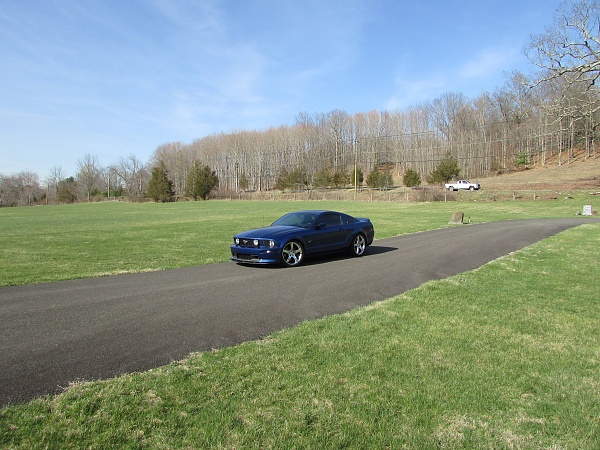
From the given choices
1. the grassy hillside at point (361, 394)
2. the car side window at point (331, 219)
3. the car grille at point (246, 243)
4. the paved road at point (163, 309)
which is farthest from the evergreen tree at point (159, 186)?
the grassy hillside at point (361, 394)

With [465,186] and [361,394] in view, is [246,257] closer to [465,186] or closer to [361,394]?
[361,394]

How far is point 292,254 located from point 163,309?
4.60 metres

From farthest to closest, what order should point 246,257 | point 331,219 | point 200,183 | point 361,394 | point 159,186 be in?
point 159,186 → point 200,183 → point 331,219 → point 246,257 → point 361,394

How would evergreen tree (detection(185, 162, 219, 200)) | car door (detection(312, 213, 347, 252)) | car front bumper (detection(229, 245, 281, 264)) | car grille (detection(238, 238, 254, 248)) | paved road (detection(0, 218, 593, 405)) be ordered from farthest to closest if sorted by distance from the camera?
evergreen tree (detection(185, 162, 219, 200))
car door (detection(312, 213, 347, 252))
car grille (detection(238, 238, 254, 248))
car front bumper (detection(229, 245, 281, 264))
paved road (detection(0, 218, 593, 405))

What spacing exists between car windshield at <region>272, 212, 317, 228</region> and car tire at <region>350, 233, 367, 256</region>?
4.94 feet

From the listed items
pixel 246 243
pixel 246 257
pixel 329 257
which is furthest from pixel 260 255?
pixel 329 257

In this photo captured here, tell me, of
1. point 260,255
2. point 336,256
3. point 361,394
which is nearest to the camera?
point 361,394

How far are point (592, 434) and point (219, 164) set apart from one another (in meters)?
120

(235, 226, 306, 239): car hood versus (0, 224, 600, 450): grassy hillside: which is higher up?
(235, 226, 306, 239): car hood

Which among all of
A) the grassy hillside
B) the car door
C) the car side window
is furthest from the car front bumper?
the grassy hillside

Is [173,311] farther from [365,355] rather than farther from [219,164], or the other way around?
[219,164]

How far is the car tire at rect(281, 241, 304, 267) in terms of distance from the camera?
32.9ft

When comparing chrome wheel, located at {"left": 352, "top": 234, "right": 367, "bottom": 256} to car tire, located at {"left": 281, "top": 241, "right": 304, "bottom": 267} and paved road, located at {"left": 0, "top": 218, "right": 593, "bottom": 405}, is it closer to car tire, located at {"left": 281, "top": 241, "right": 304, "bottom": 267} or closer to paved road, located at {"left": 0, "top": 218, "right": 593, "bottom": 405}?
paved road, located at {"left": 0, "top": 218, "right": 593, "bottom": 405}

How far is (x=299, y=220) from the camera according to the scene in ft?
37.1
